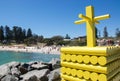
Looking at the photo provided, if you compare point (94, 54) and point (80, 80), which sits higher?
point (94, 54)

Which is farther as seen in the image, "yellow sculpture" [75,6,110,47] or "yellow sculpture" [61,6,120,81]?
"yellow sculpture" [75,6,110,47]

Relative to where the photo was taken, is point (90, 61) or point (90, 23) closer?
point (90, 61)

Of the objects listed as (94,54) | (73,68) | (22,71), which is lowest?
(22,71)

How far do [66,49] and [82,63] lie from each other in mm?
317

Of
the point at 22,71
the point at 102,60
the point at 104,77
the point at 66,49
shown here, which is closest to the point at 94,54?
the point at 102,60

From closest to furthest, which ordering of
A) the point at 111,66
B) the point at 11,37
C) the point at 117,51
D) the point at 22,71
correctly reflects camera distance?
the point at 111,66
the point at 117,51
the point at 22,71
the point at 11,37

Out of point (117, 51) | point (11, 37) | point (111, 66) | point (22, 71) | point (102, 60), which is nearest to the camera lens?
point (102, 60)

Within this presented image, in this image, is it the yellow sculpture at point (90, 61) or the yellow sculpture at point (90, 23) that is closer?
the yellow sculpture at point (90, 61)

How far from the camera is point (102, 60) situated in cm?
264

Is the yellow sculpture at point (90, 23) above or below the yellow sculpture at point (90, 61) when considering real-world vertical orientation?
above

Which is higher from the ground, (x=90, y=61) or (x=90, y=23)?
(x=90, y=23)

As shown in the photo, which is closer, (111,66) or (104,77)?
(104,77)

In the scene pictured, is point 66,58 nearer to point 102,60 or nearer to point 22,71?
point 102,60

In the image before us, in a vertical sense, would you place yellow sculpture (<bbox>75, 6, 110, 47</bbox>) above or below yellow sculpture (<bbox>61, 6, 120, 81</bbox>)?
above
